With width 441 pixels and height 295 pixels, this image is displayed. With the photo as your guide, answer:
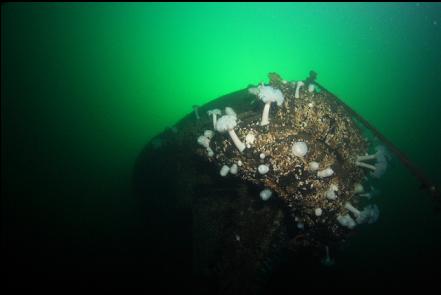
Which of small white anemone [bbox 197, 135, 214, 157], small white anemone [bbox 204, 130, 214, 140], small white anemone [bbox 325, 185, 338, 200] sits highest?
small white anemone [bbox 204, 130, 214, 140]

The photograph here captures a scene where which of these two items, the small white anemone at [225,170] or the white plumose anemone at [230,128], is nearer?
the white plumose anemone at [230,128]

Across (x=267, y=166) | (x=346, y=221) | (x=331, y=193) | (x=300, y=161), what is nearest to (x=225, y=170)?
(x=267, y=166)

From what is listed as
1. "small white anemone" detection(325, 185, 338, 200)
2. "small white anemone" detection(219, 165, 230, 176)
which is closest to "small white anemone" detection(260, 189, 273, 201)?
"small white anemone" detection(219, 165, 230, 176)

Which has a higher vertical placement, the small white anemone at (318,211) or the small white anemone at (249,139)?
the small white anemone at (249,139)

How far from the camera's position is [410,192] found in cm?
1591

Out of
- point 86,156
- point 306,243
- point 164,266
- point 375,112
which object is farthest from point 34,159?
point 375,112

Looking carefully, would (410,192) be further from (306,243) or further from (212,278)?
(212,278)

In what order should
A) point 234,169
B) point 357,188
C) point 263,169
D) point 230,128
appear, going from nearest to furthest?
point 263,169
point 230,128
point 234,169
point 357,188

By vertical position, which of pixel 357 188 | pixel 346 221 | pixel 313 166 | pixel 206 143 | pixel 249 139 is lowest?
pixel 346 221

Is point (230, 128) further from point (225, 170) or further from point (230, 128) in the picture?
point (225, 170)

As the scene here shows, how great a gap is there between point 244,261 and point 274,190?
1336 millimetres

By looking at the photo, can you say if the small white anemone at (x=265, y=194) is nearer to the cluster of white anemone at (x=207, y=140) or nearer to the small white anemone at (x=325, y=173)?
the small white anemone at (x=325, y=173)

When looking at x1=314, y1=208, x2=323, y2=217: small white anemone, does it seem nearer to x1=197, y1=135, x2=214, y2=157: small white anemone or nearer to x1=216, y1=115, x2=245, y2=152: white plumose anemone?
x1=216, y1=115, x2=245, y2=152: white plumose anemone

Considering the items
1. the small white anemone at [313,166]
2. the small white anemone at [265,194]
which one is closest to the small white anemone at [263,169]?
the small white anemone at [265,194]
